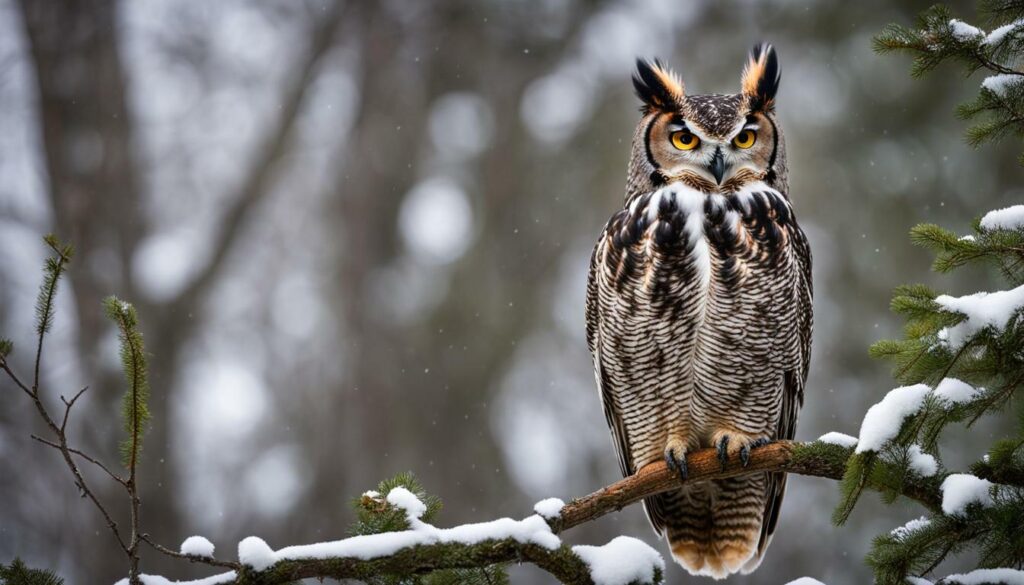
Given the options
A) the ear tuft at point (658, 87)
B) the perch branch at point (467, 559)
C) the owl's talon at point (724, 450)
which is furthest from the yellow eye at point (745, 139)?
the perch branch at point (467, 559)

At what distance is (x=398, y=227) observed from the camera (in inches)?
476

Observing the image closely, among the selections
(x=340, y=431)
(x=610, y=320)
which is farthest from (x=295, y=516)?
(x=610, y=320)

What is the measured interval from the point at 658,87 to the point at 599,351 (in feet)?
3.44

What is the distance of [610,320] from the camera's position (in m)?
3.75

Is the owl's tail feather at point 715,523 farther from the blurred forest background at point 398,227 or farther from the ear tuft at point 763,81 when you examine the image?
the blurred forest background at point 398,227

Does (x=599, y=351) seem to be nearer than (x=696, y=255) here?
No

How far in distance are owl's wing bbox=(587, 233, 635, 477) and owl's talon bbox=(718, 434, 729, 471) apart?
0.55 metres

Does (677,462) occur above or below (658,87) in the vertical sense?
below

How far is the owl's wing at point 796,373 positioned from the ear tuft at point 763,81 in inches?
19.4

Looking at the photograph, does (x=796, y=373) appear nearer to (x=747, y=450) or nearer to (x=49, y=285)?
(x=747, y=450)

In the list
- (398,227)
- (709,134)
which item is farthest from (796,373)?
(398,227)

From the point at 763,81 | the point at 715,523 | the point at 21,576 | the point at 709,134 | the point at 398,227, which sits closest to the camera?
the point at 21,576

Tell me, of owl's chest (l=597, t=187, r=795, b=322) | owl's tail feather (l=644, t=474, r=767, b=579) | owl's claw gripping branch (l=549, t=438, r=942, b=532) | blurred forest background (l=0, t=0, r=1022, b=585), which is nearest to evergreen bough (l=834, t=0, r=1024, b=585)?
owl's claw gripping branch (l=549, t=438, r=942, b=532)

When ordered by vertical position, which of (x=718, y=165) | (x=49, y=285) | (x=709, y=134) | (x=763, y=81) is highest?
(x=763, y=81)
